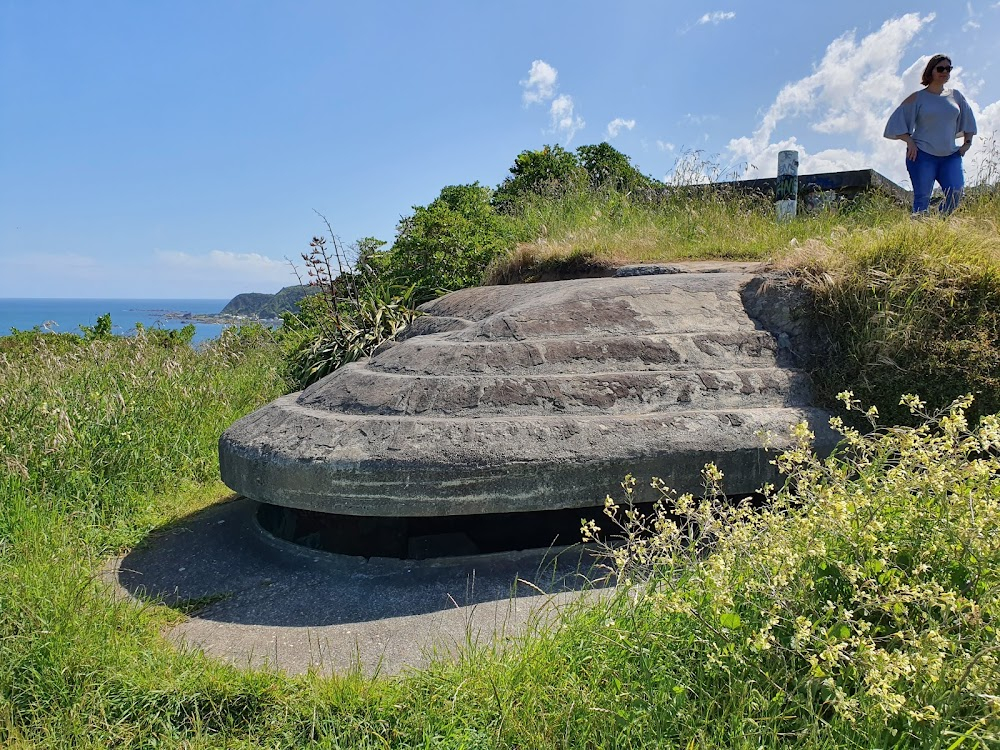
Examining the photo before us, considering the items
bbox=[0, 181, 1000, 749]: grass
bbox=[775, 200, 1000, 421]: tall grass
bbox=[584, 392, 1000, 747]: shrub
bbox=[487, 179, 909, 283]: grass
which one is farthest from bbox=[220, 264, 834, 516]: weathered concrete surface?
bbox=[487, 179, 909, 283]: grass

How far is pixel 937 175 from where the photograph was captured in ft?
20.5

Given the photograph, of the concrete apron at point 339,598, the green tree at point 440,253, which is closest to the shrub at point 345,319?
the green tree at point 440,253

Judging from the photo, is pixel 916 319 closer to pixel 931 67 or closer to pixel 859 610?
pixel 859 610

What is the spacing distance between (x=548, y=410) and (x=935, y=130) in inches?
201

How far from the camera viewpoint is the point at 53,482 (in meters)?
4.06

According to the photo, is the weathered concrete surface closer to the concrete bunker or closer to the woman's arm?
the concrete bunker

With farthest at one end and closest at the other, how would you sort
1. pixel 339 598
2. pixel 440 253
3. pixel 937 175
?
pixel 440 253 → pixel 937 175 → pixel 339 598

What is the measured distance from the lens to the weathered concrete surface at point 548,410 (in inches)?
122

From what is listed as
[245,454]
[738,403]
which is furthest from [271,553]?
[738,403]

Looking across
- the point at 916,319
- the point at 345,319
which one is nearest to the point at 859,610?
the point at 916,319

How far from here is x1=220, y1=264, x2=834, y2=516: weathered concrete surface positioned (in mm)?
3092

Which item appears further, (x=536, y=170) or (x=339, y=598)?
(x=536, y=170)

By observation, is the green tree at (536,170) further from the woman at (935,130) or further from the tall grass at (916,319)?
the tall grass at (916,319)

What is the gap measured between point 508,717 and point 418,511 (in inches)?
48.6
